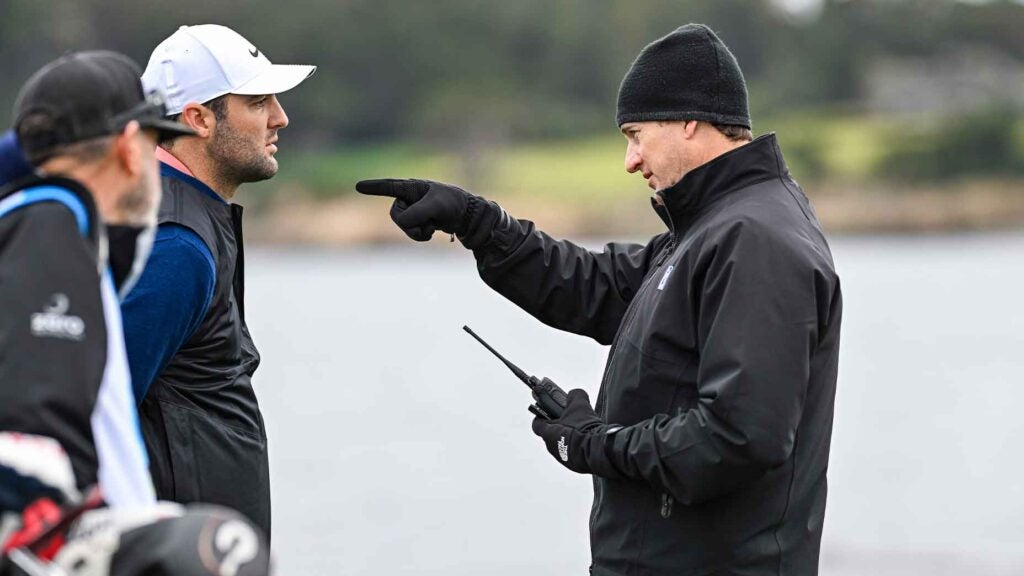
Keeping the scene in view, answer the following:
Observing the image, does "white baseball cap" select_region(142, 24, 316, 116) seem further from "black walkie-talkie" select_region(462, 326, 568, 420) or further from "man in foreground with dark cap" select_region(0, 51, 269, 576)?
"man in foreground with dark cap" select_region(0, 51, 269, 576)

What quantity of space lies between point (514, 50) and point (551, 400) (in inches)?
3241

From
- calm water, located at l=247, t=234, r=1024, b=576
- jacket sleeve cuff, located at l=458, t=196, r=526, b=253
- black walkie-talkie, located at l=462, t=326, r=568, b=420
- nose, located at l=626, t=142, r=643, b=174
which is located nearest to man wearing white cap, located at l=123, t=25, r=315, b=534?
jacket sleeve cuff, located at l=458, t=196, r=526, b=253

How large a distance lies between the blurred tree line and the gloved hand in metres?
52.5

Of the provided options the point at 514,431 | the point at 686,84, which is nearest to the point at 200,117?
the point at 686,84

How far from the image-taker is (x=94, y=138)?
3139 mm

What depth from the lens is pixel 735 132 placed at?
14.6ft

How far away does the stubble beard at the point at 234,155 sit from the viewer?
190 inches

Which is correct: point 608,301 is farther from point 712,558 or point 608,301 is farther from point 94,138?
point 94,138

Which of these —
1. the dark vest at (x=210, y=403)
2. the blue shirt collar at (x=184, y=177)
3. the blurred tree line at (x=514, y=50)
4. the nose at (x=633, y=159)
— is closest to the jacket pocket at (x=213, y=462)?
the dark vest at (x=210, y=403)

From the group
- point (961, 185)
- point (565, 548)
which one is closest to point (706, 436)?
point (565, 548)

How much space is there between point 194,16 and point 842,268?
3784cm

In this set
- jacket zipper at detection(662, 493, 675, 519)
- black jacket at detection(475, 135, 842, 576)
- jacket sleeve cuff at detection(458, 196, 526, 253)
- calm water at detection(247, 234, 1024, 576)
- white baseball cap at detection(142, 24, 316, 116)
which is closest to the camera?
black jacket at detection(475, 135, 842, 576)

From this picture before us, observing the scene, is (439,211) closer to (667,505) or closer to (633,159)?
(633,159)

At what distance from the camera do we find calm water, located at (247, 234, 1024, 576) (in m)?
16.4
